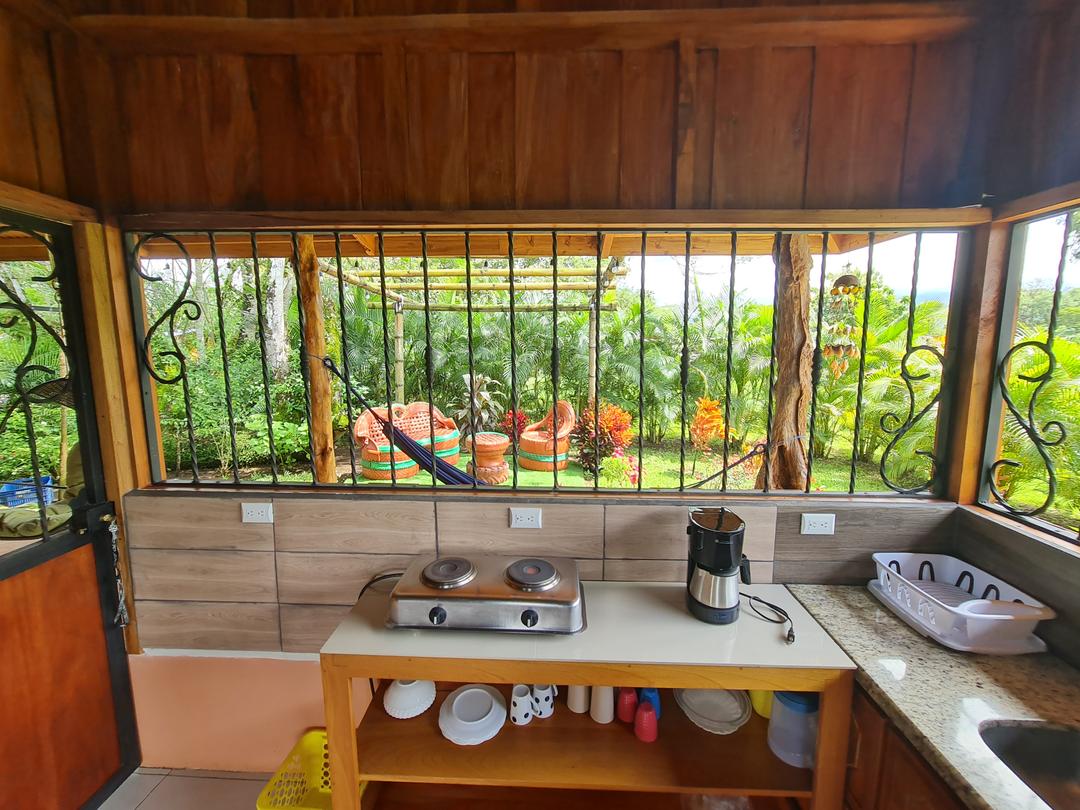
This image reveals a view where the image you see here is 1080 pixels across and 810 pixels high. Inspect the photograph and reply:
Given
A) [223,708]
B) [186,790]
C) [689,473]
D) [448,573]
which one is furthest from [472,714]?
[689,473]

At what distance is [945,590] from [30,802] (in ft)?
8.50

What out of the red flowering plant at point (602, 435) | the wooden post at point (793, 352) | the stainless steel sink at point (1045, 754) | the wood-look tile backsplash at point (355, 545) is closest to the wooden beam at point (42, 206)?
the wood-look tile backsplash at point (355, 545)

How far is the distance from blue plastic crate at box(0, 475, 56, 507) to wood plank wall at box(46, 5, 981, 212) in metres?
0.86

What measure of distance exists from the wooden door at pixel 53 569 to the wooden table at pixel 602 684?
89 centimetres

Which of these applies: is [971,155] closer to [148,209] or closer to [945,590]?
[945,590]

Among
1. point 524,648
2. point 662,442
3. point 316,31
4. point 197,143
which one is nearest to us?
point 524,648

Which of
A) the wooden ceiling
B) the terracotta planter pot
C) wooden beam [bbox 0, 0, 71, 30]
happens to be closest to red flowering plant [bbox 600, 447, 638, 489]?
the terracotta planter pot

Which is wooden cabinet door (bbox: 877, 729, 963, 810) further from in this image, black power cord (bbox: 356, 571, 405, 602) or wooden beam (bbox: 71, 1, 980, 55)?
wooden beam (bbox: 71, 1, 980, 55)

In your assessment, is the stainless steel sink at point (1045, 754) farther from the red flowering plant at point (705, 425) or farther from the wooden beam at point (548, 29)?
the red flowering plant at point (705, 425)

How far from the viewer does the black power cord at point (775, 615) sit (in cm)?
106

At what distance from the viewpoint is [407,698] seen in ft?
3.99

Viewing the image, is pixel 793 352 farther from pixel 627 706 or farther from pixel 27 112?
pixel 27 112

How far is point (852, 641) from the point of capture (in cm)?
106

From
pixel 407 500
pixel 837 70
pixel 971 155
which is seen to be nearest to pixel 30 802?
pixel 407 500
